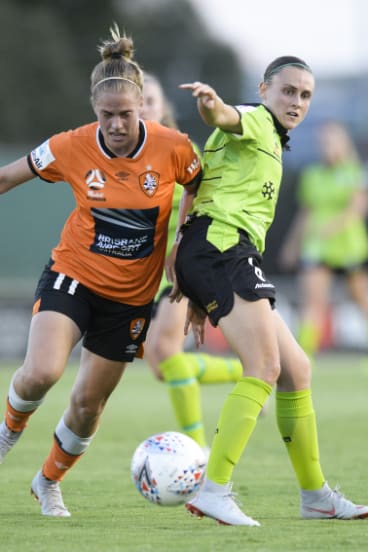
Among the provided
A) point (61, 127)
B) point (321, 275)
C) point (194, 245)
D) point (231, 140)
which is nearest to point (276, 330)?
point (194, 245)

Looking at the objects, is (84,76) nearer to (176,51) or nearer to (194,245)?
(176,51)

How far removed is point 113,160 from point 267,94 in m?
0.77

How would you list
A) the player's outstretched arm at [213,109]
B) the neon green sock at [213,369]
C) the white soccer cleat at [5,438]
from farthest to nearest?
the neon green sock at [213,369] < the white soccer cleat at [5,438] < the player's outstretched arm at [213,109]

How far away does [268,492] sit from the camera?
6.54m

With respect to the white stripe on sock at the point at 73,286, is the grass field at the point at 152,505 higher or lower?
lower

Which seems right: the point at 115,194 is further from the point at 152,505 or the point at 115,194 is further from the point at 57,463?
the point at 152,505

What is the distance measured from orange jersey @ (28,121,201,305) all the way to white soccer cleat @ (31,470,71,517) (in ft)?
3.17

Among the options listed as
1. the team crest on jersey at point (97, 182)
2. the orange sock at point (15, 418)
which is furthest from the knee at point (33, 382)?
the team crest on jersey at point (97, 182)

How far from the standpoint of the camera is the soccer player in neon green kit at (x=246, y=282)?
5352 mm

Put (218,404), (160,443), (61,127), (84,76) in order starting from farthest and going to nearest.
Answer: (84,76) → (61,127) → (218,404) → (160,443)

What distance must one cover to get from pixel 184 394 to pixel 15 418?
2191 millimetres

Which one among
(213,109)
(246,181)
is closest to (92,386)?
(246,181)

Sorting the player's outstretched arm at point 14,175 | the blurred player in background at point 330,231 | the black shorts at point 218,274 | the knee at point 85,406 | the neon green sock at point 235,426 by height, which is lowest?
the blurred player in background at point 330,231

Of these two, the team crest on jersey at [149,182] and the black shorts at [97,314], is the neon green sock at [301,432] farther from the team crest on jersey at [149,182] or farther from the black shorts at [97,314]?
the team crest on jersey at [149,182]
